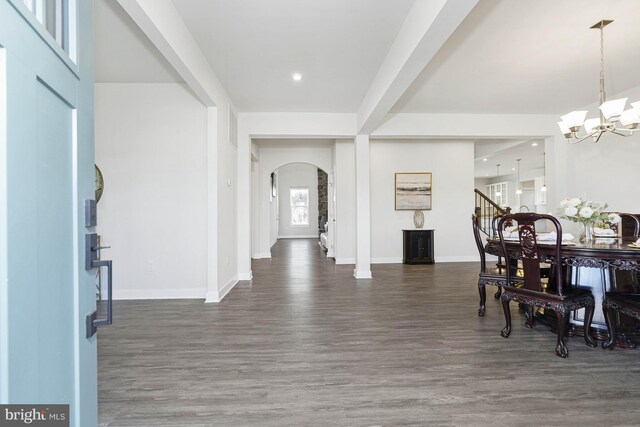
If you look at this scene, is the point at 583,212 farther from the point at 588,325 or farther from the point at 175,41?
the point at 175,41

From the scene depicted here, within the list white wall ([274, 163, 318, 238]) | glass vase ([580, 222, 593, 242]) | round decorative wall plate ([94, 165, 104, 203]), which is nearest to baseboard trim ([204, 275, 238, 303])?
round decorative wall plate ([94, 165, 104, 203])

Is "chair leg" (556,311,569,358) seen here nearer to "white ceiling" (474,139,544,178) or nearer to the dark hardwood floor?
the dark hardwood floor

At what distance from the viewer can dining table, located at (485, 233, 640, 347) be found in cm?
230

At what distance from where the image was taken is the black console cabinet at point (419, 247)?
6.54 metres

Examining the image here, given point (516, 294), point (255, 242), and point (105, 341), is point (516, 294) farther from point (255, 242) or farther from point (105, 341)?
point (255, 242)

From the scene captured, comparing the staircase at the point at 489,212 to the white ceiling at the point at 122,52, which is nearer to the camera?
the white ceiling at the point at 122,52

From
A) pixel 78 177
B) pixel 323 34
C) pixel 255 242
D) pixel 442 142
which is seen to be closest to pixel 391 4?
pixel 323 34

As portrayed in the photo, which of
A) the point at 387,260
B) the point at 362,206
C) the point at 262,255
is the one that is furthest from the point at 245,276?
the point at 387,260

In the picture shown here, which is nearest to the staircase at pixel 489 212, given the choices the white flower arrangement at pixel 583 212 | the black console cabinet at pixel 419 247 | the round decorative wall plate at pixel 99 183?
the black console cabinet at pixel 419 247

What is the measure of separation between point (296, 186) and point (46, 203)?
41.3ft

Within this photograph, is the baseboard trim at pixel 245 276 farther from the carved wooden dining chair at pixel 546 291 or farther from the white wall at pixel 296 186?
the white wall at pixel 296 186

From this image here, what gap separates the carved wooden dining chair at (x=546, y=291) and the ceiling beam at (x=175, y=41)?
306 centimetres

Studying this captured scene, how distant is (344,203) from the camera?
679cm

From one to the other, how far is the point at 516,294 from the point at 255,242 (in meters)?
6.02
